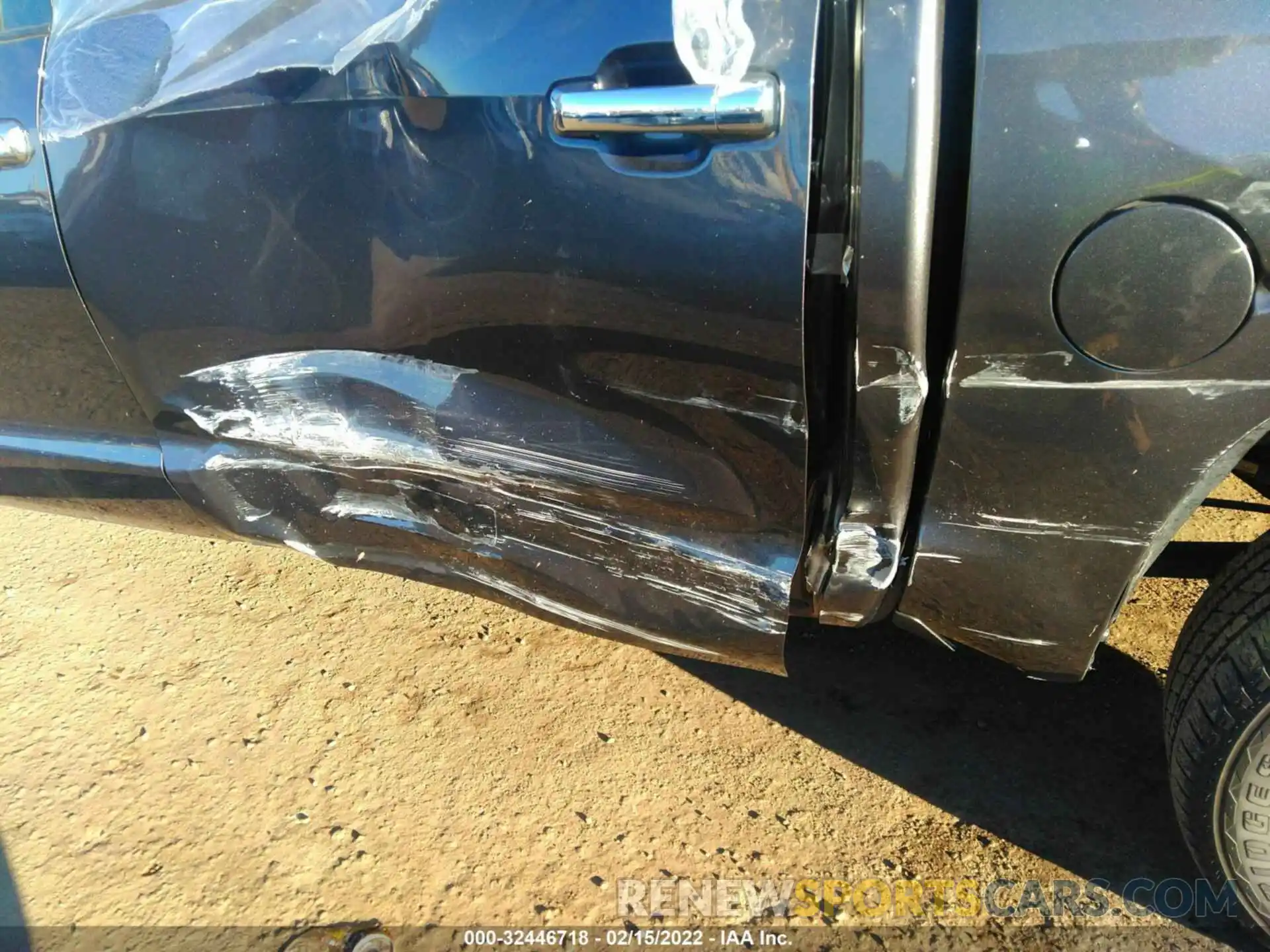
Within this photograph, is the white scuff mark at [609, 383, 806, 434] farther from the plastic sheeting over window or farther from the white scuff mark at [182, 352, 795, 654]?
the plastic sheeting over window

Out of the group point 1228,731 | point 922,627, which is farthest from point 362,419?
point 1228,731

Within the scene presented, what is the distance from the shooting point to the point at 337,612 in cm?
252

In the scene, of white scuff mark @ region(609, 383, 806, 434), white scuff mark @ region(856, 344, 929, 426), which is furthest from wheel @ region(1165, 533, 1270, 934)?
white scuff mark @ region(609, 383, 806, 434)

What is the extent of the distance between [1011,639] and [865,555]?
0.30 meters

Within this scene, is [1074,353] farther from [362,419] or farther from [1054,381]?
[362,419]

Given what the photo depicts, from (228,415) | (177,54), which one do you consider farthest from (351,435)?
(177,54)

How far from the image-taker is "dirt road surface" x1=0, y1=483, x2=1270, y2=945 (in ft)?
5.99

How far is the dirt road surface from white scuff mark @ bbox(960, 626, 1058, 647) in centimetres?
57

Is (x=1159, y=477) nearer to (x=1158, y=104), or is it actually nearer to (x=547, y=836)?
(x=1158, y=104)

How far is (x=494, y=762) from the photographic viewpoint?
6.79ft

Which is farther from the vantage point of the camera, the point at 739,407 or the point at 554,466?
the point at 554,466

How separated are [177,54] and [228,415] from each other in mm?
633

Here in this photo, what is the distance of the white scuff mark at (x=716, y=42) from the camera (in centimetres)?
120

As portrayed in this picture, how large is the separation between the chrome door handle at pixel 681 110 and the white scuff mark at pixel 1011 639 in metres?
0.89
